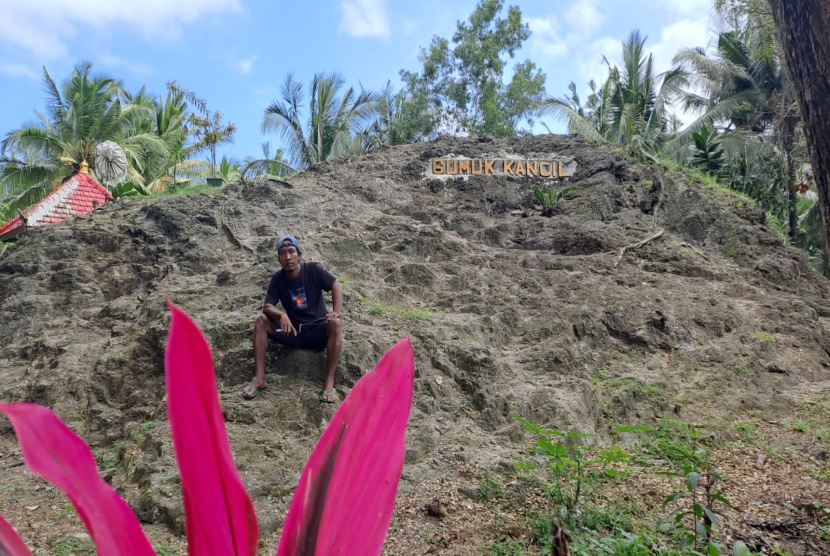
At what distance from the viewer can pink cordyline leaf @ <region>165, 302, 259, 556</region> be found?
0.32 m

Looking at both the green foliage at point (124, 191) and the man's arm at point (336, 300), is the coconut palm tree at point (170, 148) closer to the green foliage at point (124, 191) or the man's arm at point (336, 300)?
the green foliage at point (124, 191)

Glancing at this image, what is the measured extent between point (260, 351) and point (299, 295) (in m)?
0.53

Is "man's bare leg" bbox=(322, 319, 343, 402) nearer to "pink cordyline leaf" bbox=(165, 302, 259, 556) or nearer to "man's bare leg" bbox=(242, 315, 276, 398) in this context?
"man's bare leg" bbox=(242, 315, 276, 398)

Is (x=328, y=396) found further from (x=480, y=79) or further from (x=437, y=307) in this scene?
(x=480, y=79)

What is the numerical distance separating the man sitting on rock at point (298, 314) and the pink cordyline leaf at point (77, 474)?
162 inches

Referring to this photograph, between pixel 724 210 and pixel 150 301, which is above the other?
pixel 724 210

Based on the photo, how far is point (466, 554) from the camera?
3.12 m

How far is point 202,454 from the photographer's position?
1.13 ft

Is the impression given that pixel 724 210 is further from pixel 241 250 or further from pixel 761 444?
pixel 241 250

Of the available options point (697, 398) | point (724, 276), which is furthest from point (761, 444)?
point (724, 276)

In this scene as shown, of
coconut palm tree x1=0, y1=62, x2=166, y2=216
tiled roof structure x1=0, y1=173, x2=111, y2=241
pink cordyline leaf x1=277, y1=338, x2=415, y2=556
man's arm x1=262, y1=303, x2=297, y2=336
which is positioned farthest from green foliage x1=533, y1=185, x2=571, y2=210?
coconut palm tree x1=0, y1=62, x2=166, y2=216

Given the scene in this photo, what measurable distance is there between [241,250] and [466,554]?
4849mm

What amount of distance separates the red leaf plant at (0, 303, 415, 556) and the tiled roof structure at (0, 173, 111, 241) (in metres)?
10.5

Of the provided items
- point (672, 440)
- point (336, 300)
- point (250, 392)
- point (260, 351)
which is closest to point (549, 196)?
point (672, 440)
